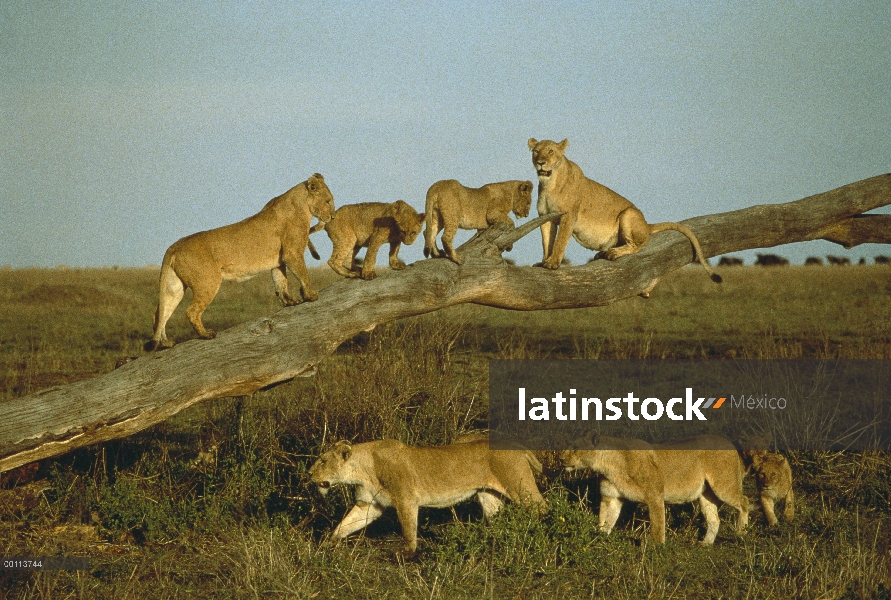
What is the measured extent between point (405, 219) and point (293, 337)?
142 centimetres

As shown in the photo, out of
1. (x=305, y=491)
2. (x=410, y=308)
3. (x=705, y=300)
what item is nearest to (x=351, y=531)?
(x=305, y=491)

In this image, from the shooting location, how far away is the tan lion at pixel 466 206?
8.18m

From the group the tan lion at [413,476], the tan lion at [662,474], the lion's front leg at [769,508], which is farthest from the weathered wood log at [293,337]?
the lion's front leg at [769,508]

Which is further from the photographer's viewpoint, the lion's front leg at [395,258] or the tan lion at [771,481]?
the lion's front leg at [395,258]

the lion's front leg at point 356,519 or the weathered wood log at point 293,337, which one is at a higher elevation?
the weathered wood log at point 293,337

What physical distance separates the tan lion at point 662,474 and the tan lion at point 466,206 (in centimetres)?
195

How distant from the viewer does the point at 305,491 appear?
8.50m

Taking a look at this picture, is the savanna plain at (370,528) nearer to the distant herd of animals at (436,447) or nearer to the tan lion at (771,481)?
the tan lion at (771,481)

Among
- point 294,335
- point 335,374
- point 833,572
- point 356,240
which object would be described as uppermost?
point 356,240

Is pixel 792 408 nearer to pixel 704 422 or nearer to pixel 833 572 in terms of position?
pixel 704 422

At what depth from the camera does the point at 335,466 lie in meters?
7.31

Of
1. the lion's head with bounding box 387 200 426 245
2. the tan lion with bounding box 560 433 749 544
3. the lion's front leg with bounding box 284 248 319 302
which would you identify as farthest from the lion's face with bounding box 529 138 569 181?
the tan lion with bounding box 560 433 749 544

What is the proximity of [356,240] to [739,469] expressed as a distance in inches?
148

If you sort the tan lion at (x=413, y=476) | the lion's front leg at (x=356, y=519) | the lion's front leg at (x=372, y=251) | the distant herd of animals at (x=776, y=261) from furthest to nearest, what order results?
the distant herd of animals at (x=776, y=261), the lion's front leg at (x=372, y=251), the lion's front leg at (x=356, y=519), the tan lion at (x=413, y=476)
